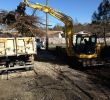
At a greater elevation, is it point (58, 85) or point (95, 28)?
point (95, 28)

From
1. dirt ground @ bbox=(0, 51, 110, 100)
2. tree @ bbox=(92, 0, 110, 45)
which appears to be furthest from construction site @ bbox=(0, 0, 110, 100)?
tree @ bbox=(92, 0, 110, 45)

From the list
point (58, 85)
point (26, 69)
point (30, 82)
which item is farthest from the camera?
point (26, 69)

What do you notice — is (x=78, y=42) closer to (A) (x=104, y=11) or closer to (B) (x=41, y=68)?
(B) (x=41, y=68)

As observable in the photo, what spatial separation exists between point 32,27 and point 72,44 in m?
3.59

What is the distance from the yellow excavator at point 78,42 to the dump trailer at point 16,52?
4.07 meters

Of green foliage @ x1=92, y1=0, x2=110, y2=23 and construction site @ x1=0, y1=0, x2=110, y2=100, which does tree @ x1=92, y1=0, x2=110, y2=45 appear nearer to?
green foliage @ x1=92, y1=0, x2=110, y2=23

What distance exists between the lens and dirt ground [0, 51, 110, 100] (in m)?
12.9

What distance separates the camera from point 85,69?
861 inches

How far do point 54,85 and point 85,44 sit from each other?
811 cm

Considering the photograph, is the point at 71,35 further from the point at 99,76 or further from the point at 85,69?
the point at 99,76

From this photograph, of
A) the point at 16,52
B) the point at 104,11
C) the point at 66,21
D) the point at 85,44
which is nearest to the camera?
the point at 16,52

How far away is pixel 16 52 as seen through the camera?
1948 cm

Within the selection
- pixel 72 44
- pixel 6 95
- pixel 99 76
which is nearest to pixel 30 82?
pixel 6 95

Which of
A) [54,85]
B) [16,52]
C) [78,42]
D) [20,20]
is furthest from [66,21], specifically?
[54,85]
